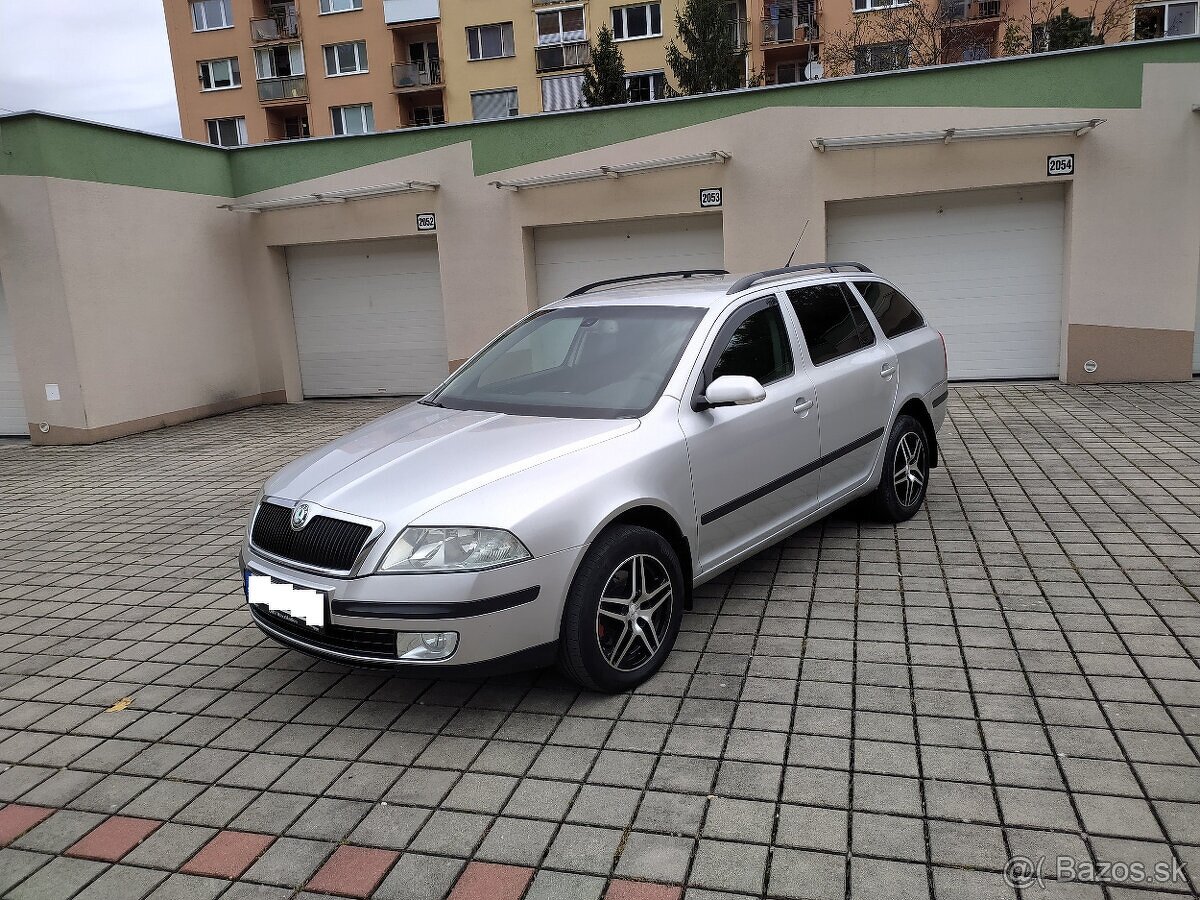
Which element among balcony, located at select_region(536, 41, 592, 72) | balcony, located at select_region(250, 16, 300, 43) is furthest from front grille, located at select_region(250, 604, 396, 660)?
balcony, located at select_region(250, 16, 300, 43)

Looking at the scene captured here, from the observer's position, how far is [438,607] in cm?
Result: 326

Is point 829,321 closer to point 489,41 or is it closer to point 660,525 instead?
point 660,525

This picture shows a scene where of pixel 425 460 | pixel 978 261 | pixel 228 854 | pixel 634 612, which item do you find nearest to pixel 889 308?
pixel 634 612

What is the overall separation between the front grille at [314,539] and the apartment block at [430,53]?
30.4 m

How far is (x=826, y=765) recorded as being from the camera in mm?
3133

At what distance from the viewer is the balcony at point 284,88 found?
120 feet

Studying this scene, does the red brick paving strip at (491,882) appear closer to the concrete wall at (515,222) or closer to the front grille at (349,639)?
the front grille at (349,639)

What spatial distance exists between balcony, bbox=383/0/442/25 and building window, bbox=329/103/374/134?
3.57 metres

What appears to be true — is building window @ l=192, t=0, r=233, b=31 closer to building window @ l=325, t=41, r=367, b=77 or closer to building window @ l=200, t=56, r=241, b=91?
building window @ l=200, t=56, r=241, b=91

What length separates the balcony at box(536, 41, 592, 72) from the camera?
33.7 metres

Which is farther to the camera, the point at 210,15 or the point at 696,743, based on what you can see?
the point at 210,15

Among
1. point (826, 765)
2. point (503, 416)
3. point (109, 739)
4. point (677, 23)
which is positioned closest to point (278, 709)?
point (109, 739)

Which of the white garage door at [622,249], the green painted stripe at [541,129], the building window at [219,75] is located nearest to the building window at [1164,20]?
the green painted stripe at [541,129]

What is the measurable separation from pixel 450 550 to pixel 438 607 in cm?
21
